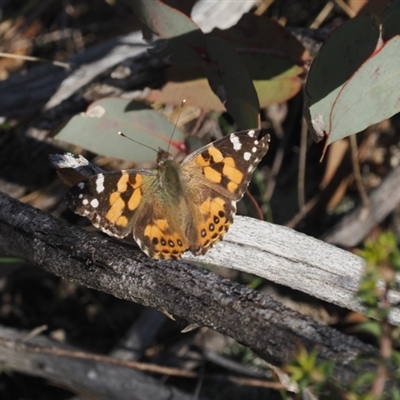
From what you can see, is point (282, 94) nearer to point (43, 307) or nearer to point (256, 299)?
point (256, 299)

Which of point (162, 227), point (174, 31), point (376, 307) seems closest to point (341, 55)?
point (174, 31)

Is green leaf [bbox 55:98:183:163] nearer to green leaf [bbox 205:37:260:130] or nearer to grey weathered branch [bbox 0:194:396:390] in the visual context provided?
green leaf [bbox 205:37:260:130]

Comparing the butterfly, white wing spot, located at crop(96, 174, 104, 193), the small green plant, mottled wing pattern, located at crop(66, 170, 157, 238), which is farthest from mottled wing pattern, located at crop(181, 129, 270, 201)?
the small green plant

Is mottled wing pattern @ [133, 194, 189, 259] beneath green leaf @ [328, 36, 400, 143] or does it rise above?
beneath

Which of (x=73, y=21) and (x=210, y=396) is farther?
(x=73, y=21)

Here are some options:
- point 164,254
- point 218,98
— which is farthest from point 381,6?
point 164,254
